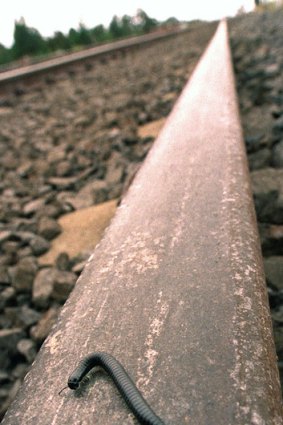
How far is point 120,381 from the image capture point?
69cm

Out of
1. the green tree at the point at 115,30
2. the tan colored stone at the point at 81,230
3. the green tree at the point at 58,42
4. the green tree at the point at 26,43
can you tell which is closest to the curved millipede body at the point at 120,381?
the tan colored stone at the point at 81,230

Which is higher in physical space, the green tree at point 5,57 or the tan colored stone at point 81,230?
the green tree at point 5,57

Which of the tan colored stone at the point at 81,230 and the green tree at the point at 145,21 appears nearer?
the tan colored stone at the point at 81,230

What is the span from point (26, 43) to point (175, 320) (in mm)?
38466

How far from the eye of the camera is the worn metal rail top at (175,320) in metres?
0.66

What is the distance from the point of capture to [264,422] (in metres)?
0.60

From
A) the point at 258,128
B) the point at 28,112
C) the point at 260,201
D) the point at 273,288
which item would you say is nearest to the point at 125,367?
the point at 273,288

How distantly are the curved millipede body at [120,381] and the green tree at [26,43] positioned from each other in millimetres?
37639

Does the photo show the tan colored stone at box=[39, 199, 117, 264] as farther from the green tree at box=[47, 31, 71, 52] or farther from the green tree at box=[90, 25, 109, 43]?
the green tree at box=[90, 25, 109, 43]

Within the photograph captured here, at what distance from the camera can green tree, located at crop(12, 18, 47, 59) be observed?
115ft

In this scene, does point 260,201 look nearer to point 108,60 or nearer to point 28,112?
point 28,112

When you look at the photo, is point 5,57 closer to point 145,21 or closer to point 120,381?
point 145,21

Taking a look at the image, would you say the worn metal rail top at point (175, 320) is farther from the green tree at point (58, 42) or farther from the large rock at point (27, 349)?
the green tree at point (58, 42)

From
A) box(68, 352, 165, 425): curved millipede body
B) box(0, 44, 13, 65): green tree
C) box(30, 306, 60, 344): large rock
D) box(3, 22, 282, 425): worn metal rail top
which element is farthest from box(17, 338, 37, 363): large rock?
box(0, 44, 13, 65): green tree
